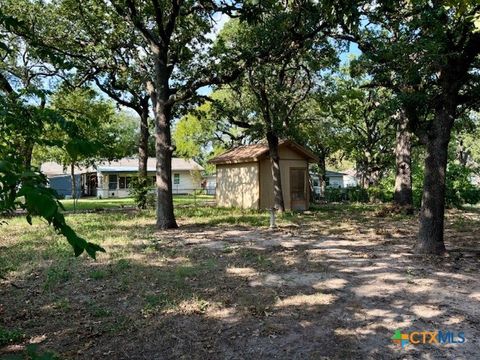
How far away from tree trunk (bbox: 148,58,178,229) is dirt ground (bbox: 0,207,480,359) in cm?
338

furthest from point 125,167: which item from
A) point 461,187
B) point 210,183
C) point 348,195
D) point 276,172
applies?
point 461,187

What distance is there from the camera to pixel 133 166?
3800 centimetres

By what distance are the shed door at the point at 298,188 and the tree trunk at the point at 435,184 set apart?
11469mm

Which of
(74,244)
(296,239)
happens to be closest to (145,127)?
(296,239)

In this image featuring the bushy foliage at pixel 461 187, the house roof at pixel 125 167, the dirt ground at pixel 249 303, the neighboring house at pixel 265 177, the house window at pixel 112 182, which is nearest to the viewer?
the dirt ground at pixel 249 303

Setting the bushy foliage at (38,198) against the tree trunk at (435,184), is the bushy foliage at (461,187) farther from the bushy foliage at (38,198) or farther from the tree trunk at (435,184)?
the bushy foliage at (38,198)

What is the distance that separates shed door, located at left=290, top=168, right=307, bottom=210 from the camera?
19344mm

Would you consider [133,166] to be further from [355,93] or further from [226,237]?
[226,237]

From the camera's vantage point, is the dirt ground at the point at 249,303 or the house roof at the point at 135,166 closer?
the dirt ground at the point at 249,303

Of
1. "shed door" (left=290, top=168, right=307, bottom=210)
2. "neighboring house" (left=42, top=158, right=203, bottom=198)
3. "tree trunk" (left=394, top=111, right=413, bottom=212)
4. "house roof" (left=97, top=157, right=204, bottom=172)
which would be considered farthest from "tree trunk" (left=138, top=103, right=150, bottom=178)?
"house roof" (left=97, top=157, right=204, bottom=172)

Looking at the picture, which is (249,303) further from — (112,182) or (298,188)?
(112,182)

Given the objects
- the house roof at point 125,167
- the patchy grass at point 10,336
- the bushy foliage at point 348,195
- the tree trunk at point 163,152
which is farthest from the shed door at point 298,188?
the house roof at point 125,167

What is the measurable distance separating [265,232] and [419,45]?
652cm

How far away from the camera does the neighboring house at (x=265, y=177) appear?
18984 mm
